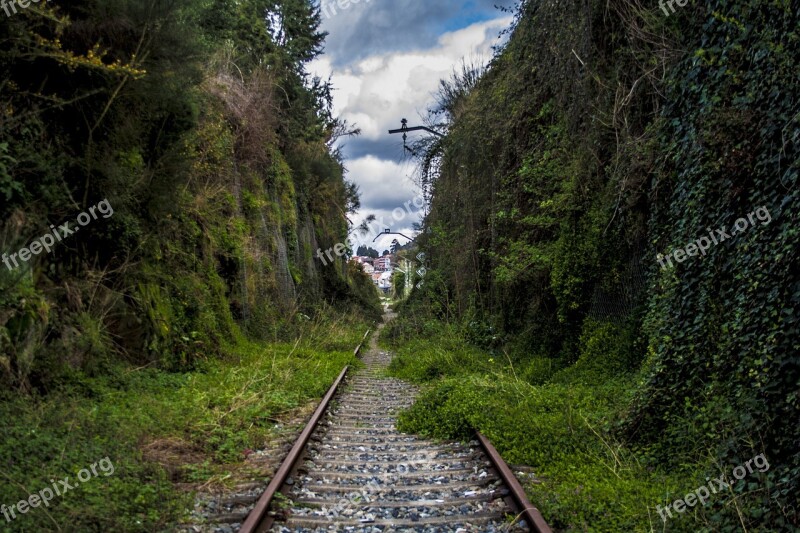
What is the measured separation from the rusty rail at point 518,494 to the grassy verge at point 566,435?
0.11 metres

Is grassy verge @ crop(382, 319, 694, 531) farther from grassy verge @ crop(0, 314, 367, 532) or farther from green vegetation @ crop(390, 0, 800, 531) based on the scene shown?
grassy verge @ crop(0, 314, 367, 532)

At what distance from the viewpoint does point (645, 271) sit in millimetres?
7832

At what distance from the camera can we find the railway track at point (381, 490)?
4.22 m

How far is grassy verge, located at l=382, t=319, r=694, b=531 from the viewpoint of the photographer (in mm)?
4168

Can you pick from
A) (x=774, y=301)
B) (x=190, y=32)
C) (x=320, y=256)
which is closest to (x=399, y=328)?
(x=320, y=256)

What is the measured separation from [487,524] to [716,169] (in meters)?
3.94

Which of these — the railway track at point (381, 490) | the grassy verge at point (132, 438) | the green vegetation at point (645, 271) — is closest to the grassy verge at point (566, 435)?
the green vegetation at point (645, 271)

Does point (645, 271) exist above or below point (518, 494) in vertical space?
above

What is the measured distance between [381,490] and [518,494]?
131cm

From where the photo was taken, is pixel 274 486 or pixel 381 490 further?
pixel 381 490

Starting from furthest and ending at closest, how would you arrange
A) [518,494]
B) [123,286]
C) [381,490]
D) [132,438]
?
[123,286], [132,438], [381,490], [518,494]

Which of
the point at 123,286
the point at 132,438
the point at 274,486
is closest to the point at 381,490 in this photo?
the point at 274,486

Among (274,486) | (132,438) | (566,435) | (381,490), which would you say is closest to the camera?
(274,486)

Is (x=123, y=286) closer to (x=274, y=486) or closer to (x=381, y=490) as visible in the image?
(x=274, y=486)
